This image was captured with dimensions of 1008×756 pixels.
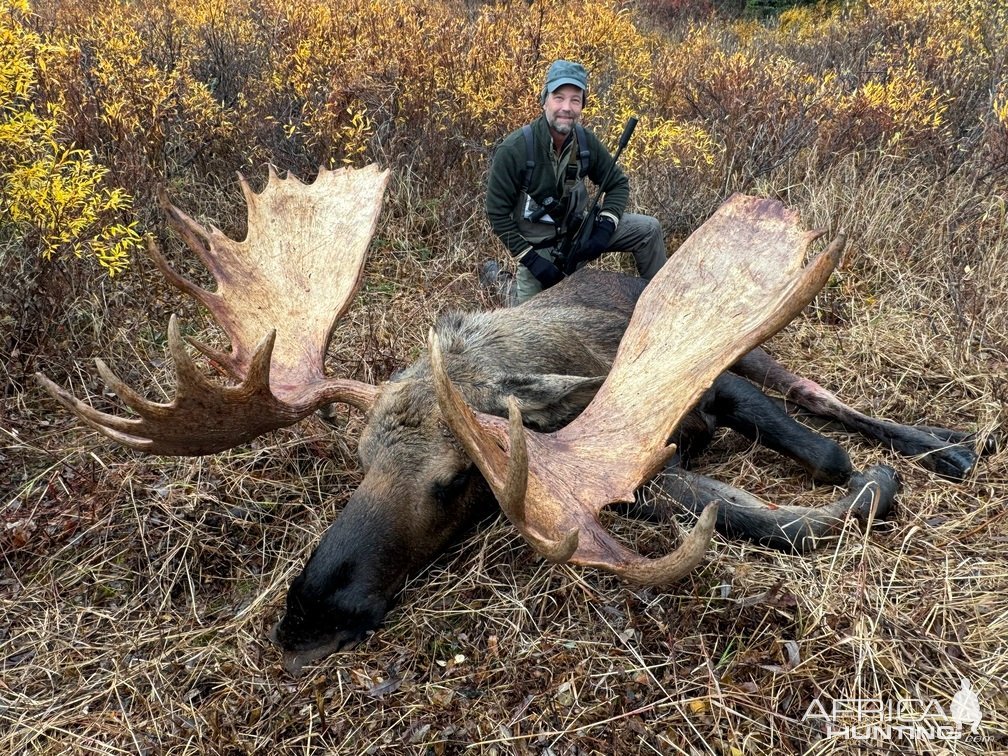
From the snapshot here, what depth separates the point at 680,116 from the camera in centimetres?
781

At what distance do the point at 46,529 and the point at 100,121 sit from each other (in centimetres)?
360

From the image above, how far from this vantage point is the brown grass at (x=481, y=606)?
2498 mm

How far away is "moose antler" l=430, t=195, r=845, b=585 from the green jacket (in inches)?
92.2

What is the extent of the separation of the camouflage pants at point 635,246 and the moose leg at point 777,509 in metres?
2.46

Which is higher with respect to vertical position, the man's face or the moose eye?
the man's face

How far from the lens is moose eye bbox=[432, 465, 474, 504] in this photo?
2.85m

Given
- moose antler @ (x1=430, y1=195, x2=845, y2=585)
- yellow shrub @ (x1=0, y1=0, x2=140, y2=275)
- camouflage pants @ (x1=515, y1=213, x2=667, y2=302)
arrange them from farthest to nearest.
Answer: camouflage pants @ (x1=515, y1=213, x2=667, y2=302) → yellow shrub @ (x1=0, y1=0, x2=140, y2=275) → moose antler @ (x1=430, y1=195, x2=845, y2=585)

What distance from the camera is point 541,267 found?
519cm

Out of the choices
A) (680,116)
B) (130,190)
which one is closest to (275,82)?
(130,190)

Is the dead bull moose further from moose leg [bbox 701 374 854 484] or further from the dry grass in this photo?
the dry grass

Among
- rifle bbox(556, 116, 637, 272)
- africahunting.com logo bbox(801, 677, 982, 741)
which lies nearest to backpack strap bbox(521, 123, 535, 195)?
rifle bbox(556, 116, 637, 272)

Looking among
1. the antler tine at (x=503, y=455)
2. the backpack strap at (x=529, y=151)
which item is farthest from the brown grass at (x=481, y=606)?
the backpack strap at (x=529, y=151)

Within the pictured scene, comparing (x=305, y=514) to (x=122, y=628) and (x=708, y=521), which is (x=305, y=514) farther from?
(x=708, y=521)

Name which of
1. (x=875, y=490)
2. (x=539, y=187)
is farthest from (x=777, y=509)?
(x=539, y=187)
